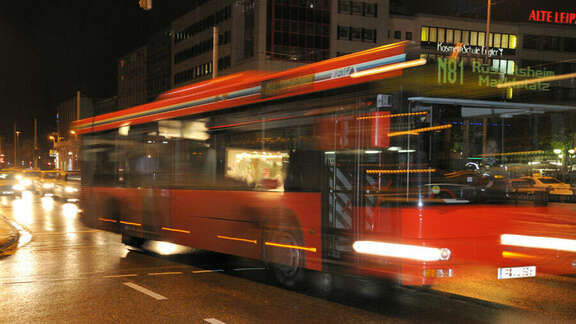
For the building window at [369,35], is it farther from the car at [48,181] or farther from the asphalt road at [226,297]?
the asphalt road at [226,297]

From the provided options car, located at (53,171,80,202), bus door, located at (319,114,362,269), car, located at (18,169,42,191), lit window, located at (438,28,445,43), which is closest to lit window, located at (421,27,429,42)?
lit window, located at (438,28,445,43)

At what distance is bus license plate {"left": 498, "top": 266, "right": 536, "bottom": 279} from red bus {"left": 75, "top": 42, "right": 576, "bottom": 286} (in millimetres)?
13

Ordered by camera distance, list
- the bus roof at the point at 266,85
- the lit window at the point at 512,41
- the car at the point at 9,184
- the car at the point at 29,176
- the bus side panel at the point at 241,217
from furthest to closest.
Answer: the lit window at the point at 512,41 → the car at the point at 29,176 → the car at the point at 9,184 → the bus side panel at the point at 241,217 → the bus roof at the point at 266,85

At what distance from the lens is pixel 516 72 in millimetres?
7176

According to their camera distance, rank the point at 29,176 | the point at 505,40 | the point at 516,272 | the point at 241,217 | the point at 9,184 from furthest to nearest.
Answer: the point at 505,40 < the point at 29,176 < the point at 9,184 < the point at 241,217 < the point at 516,272

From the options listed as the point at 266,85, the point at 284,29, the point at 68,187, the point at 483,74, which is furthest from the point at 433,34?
the point at 483,74

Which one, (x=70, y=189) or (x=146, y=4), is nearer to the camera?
(x=146, y=4)

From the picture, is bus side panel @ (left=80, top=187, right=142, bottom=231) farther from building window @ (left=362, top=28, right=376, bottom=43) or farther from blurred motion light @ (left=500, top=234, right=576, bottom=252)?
building window @ (left=362, top=28, right=376, bottom=43)

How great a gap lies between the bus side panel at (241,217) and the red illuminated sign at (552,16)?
6500 centimetres

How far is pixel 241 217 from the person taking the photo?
953 centimetres

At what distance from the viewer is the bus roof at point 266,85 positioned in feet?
23.5

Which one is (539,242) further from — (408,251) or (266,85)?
(266,85)

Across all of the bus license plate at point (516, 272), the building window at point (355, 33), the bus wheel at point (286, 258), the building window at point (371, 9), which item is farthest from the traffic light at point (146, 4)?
the building window at point (371, 9)

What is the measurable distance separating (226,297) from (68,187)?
94.3 feet
